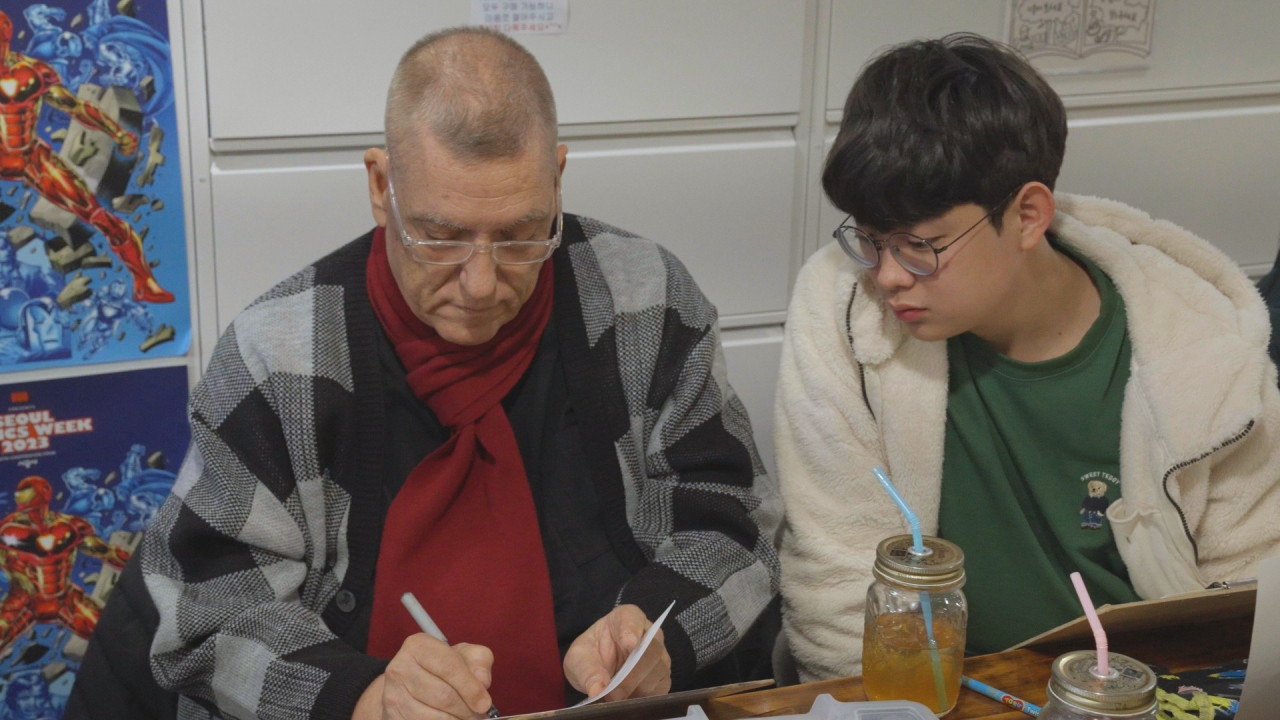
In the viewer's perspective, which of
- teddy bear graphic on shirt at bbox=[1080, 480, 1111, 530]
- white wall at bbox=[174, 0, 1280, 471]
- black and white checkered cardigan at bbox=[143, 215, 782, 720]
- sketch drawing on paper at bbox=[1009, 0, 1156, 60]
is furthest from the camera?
sketch drawing on paper at bbox=[1009, 0, 1156, 60]

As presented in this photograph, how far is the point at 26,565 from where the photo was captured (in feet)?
6.56

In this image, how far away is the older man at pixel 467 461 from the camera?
133 cm

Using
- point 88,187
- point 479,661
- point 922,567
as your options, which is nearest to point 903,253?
point 922,567

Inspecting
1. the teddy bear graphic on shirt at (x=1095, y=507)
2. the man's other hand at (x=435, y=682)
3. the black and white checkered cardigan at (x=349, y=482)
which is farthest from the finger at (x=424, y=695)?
the teddy bear graphic on shirt at (x=1095, y=507)

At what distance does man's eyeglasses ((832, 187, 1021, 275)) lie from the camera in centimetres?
148

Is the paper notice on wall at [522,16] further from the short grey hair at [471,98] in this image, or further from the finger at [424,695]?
the finger at [424,695]

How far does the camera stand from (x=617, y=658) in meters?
1.25

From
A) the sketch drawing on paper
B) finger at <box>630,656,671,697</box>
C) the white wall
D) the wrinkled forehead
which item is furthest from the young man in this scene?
the sketch drawing on paper

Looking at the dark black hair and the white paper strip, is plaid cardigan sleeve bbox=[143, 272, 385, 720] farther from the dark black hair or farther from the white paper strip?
the dark black hair

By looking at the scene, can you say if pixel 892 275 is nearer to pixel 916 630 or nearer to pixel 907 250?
pixel 907 250

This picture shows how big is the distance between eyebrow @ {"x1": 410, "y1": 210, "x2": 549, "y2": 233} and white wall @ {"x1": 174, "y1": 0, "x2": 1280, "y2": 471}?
68cm

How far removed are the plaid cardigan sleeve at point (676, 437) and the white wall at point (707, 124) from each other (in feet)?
1.83

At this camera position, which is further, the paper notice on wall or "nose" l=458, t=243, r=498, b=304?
the paper notice on wall

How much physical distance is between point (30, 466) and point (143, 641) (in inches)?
26.9
